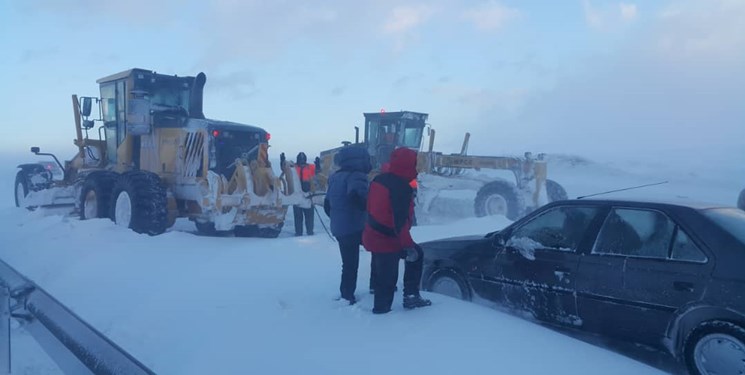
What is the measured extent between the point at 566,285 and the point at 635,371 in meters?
1.14

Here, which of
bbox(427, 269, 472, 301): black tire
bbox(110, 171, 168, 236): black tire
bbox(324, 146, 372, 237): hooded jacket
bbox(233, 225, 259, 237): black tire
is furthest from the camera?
bbox(233, 225, 259, 237): black tire

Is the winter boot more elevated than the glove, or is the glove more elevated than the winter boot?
the glove

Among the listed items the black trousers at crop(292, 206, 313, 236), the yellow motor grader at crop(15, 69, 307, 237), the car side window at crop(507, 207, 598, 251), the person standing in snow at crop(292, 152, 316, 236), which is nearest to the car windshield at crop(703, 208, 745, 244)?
the car side window at crop(507, 207, 598, 251)

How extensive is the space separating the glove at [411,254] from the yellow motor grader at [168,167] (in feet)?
16.7

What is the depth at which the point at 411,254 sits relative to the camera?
16.4 feet

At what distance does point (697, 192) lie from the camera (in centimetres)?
2105

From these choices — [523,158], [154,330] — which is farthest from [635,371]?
[523,158]

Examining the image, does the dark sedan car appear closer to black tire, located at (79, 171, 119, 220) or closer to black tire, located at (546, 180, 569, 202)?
black tire, located at (79, 171, 119, 220)

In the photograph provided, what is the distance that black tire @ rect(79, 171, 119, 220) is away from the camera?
10.7 meters

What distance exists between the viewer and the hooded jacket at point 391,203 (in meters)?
4.74

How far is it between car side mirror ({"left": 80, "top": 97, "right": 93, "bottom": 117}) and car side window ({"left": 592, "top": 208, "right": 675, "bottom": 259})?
1045 cm

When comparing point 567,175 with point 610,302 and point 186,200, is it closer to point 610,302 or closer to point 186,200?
point 186,200

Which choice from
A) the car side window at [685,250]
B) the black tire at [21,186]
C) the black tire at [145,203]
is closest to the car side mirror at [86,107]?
the black tire at [145,203]

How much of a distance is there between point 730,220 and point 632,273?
84 centimetres
